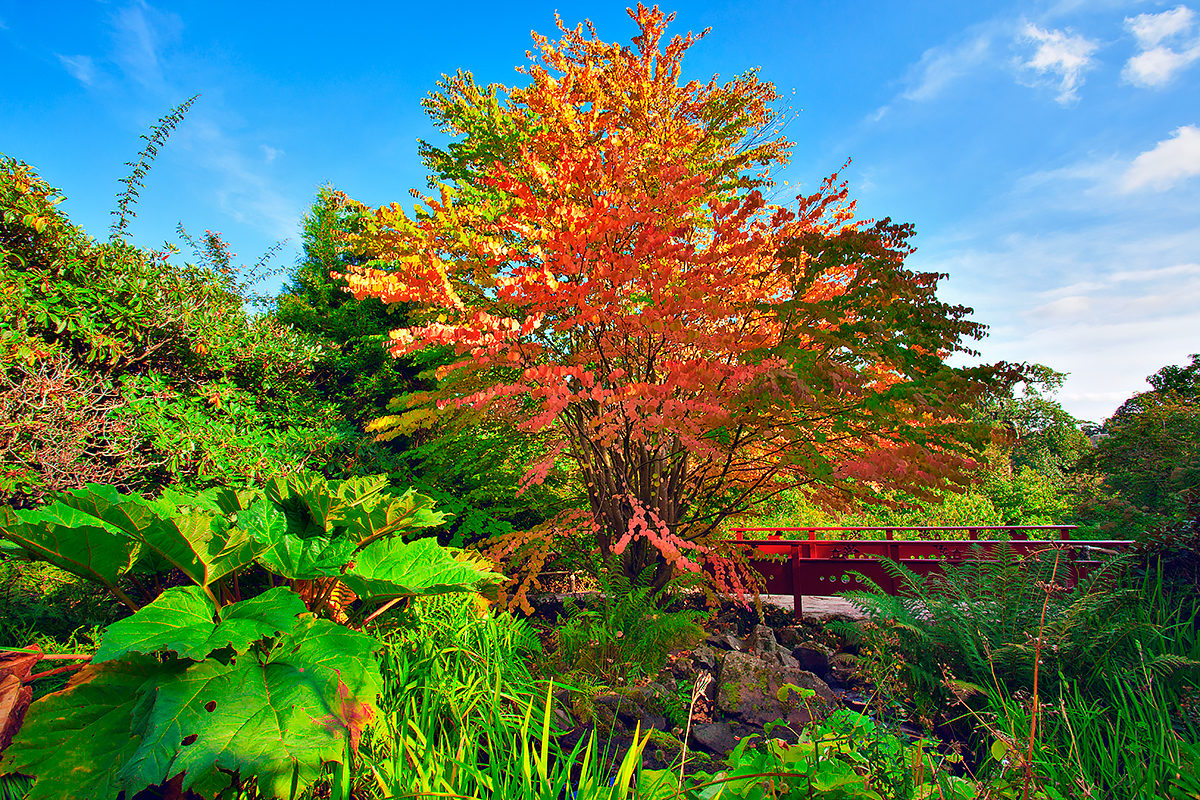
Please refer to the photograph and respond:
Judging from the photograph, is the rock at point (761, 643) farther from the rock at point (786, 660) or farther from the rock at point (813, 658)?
the rock at point (813, 658)

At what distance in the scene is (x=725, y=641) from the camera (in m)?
4.17

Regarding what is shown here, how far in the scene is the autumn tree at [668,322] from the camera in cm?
302

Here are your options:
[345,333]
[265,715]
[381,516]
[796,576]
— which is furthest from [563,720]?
[345,333]

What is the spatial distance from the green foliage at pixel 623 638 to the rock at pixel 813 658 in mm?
952

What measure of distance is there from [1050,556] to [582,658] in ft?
9.77

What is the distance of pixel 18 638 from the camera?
310 centimetres

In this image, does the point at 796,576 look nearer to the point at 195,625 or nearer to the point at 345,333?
the point at 195,625

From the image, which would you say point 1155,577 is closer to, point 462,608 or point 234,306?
point 462,608

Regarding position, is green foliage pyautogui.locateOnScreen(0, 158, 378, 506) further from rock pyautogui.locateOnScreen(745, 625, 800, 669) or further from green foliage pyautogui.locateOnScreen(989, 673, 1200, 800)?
green foliage pyautogui.locateOnScreen(989, 673, 1200, 800)

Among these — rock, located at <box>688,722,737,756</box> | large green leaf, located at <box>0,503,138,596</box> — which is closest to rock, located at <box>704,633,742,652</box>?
rock, located at <box>688,722,737,756</box>

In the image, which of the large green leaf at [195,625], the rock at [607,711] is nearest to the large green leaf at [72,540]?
the large green leaf at [195,625]

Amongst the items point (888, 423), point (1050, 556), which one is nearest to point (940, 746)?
point (1050, 556)

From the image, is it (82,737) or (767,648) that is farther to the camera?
(767,648)

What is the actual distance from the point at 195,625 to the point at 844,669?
3984 millimetres
